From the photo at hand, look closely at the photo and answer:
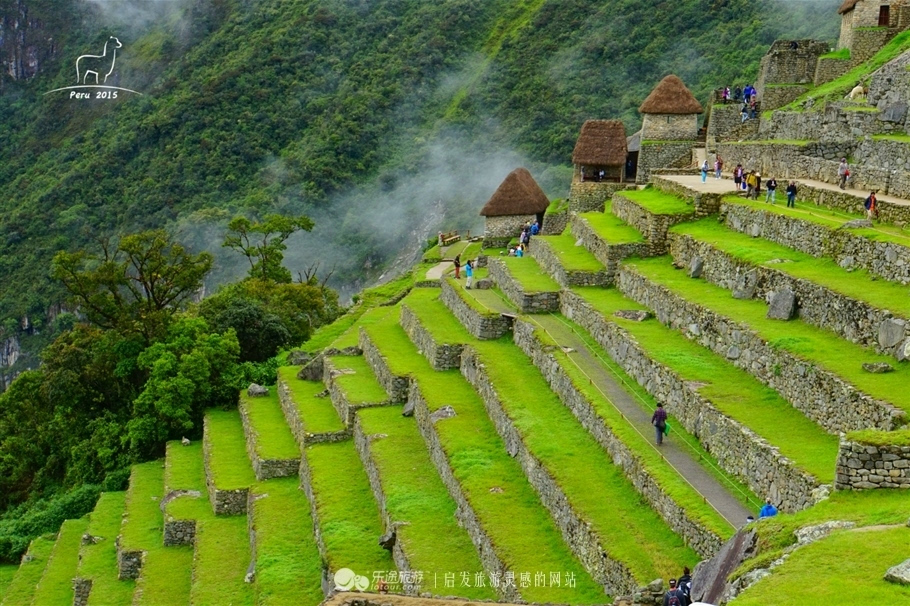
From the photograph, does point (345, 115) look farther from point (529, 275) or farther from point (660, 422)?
point (660, 422)

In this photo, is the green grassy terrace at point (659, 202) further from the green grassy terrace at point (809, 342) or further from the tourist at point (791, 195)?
the green grassy terrace at point (809, 342)

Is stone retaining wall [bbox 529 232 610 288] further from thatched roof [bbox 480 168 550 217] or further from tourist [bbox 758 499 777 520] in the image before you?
tourist [bbox 758 499 777 520]

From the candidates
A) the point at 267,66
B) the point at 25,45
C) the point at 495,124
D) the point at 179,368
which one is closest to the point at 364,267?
the point at 495,124

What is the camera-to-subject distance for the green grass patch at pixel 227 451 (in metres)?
28.8

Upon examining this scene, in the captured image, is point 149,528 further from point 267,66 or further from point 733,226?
point 267,66

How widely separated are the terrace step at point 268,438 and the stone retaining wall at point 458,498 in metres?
3.50

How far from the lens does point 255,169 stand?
82562 millimetres

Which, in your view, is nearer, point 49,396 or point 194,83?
point 49,396

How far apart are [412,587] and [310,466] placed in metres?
7.78

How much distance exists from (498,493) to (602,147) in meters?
22.0

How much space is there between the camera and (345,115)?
8525cm

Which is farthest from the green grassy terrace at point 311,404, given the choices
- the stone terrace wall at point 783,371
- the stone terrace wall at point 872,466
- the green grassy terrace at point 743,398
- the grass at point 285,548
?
the stone terrace wall at point 872,466

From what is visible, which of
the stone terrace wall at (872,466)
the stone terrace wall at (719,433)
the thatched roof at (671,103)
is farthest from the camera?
the thatched roof at (671,103)

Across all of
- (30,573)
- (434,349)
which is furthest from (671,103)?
(30,573)
